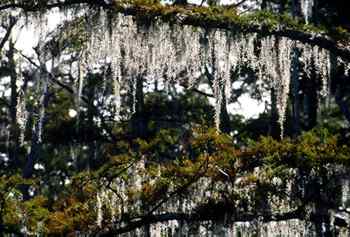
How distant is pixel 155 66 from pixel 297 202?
2456 millimetres

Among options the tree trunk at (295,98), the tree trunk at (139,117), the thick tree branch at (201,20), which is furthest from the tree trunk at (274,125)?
the thick tree branch at (201,20)

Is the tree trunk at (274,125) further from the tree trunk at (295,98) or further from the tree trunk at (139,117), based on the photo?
the tree trunk at (139,117)

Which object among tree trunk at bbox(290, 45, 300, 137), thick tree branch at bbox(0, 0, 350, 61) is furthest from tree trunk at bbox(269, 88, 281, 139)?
thick tree branch at bbox(0, 0, 350, 61)

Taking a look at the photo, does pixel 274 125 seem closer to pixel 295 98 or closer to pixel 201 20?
pixel 295 98

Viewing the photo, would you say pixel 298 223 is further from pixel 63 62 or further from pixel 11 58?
pixel 11 58

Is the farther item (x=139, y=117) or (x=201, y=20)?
(x=139, y=117)

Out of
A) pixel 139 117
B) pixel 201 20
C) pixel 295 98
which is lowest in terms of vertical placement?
pixel 201 20

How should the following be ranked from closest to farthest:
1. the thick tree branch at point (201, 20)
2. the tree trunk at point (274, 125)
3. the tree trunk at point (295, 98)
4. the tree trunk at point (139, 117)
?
the thick tree branch at point (201, 20), the tree trunk at point (295, 98), the tree trunk at point (274, 125), the tree trunk at point (139, 117)

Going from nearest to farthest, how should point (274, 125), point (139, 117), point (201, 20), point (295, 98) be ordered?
point (201, 20) → point (295, 98) → point (274, 125) → point (139, 117)

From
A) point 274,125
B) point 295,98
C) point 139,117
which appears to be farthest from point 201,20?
point 139,117

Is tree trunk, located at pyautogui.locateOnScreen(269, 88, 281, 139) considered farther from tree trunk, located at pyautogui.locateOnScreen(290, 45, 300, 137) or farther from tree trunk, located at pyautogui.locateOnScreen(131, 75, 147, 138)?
tree trunk, located at pyautogui.locateOnScreen(131, 75, 147, 138)

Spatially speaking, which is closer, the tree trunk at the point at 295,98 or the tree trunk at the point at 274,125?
the tree trunk at the point at 295,98

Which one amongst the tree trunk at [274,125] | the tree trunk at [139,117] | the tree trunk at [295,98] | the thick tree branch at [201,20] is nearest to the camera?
the thick tree branch at [201,20]

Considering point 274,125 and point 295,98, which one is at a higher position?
point 295,98
